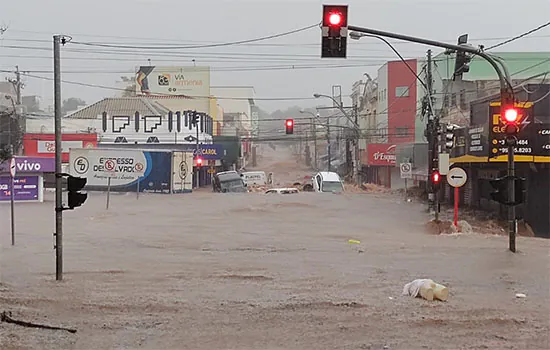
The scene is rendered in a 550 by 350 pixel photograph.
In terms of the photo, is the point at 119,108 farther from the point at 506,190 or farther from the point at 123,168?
the point at 506,190

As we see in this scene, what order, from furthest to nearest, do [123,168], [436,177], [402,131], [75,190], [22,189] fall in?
[402,131]
[123,168]
[22,189]
[436,177]
[75,190]

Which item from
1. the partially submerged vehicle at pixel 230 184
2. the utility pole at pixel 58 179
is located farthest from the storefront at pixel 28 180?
the utility pole at pixel 58 179

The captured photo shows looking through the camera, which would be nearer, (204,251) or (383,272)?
(383,272)

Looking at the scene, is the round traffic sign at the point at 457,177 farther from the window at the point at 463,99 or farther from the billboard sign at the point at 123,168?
the billboard sign at the point at 123,168

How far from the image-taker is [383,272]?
15.1m

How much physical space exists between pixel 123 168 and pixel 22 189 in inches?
402

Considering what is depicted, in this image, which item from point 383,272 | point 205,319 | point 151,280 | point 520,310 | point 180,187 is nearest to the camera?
point 205,319

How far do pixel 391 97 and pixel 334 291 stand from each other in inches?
2469

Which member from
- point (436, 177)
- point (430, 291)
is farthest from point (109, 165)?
point (430, 291)

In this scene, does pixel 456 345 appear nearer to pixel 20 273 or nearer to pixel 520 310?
pixel 520 310

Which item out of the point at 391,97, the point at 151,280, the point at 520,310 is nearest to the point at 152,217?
the point at 151,280

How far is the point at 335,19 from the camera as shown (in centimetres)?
1500

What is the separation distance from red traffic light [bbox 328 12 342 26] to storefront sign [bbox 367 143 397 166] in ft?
174

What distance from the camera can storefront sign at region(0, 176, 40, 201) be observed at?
41128 millimetres
